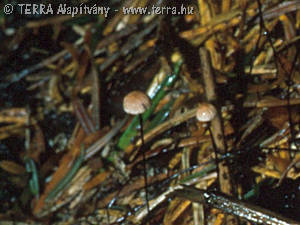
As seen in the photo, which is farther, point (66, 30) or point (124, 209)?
point (66, 30)

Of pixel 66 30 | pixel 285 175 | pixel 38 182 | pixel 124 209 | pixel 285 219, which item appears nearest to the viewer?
pixel 285 219

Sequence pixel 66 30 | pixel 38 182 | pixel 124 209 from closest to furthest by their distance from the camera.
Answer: pixel 124 209 < pixel 38 182 < pixel 66 30

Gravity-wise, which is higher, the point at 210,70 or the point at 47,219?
the point at 210,70

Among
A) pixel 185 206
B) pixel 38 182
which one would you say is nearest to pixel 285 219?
pixel 185 206

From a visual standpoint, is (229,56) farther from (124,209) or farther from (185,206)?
(124,209)

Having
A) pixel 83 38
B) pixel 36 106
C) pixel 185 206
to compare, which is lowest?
pixel 185 206

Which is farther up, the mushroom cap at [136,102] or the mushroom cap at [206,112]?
the mushroom cap at [136,102]

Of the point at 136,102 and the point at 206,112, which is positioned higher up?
the point at 136,102

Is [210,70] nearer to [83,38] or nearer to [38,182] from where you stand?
[83,38]

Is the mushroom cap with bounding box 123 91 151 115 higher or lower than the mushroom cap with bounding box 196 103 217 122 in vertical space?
higher
